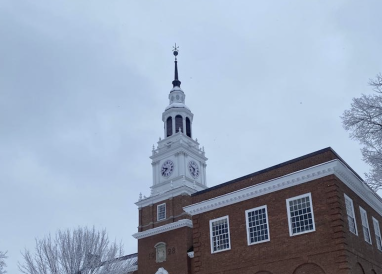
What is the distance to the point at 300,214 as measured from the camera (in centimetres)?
2514

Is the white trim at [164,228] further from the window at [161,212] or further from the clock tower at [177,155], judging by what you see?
the clock tower at [177,155]

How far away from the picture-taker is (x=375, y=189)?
23047mm

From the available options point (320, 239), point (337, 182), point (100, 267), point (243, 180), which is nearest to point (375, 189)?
point (337, 182)

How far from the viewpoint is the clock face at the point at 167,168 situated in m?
43.4

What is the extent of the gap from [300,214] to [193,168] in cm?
1981

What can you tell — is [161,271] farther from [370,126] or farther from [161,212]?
[370,126]

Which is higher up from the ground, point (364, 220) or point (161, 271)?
point (364, 220)

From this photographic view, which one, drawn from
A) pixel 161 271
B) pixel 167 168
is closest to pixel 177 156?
pixel 167 168

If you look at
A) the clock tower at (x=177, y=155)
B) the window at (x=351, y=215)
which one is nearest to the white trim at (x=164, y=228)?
the clock tower at (x=177, y=155)

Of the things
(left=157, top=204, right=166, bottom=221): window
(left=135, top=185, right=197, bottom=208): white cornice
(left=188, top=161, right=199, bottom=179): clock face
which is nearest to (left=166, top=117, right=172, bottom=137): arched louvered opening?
(left=188, top=161, right=199, bottom=179): clock face

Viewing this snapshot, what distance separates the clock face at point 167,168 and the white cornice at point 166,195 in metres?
2.88

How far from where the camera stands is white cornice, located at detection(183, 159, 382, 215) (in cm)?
2469

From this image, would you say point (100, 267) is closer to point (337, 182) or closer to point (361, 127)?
point (337, 182)

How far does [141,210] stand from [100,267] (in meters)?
12.9
